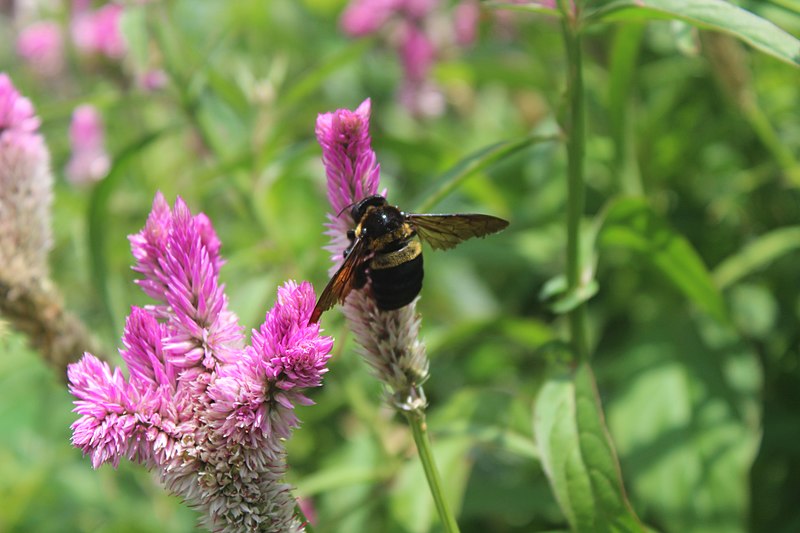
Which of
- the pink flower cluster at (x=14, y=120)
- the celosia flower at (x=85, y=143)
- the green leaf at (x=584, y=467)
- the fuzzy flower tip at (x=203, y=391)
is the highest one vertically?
the celosia flower at (x=85, y=143)

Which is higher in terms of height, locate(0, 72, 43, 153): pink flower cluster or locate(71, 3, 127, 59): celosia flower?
locate(71, 3, 127, 59): celosia flower

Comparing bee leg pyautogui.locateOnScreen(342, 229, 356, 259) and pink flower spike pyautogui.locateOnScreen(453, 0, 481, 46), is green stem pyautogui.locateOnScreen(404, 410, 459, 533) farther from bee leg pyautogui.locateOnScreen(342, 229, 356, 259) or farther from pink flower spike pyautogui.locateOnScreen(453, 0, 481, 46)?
pink flower spike pyautogui.locateOnScreen(453, 0, 481, 46)

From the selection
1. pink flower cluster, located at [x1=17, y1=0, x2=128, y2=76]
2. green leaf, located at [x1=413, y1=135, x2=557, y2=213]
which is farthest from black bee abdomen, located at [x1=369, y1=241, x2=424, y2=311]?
pink flower cluster, located at [x1=17, y1=0, x2=128, y2=76]

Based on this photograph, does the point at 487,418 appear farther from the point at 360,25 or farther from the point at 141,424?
the point at 360,25

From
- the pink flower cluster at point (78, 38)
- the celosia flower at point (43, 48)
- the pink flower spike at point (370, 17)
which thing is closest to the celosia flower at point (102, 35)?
the pink flower cluster at point (78, 38)

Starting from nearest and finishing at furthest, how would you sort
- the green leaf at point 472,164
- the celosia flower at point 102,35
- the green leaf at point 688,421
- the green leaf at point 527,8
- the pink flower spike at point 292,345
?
1. the pink flower spike at point 292,345
2. the green leaf at point 527,8
3. the green leaf at point 472,164
4. the green leaf at point 688,421
5. the celosia flower at point 102,35

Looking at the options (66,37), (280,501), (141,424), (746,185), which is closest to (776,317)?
(746,185)

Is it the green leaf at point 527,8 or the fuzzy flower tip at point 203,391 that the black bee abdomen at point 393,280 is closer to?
the fuzzy flower tip at point 203,391

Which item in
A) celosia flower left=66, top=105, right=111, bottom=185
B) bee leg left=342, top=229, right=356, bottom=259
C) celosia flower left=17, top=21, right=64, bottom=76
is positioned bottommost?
bee leg left=342, top=229, right=356, bottom=259
